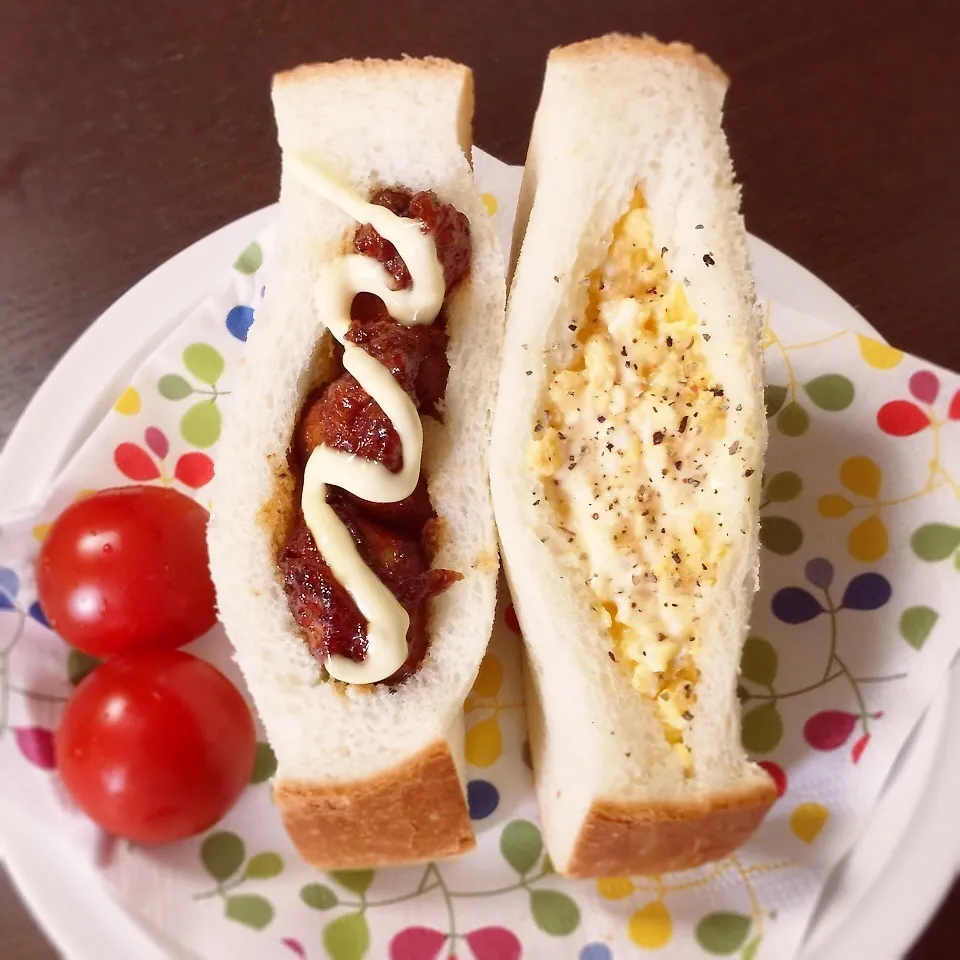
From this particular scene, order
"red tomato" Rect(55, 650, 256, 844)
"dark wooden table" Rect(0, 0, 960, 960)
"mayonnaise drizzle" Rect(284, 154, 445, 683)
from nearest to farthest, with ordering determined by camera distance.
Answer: "mayonnaise drizzle" Rect(284, 154, 445, 683)
"red tomato" Rect(55, 650, 256, 844)
"dark wooden table" Rect(0, 0, 960, 960)

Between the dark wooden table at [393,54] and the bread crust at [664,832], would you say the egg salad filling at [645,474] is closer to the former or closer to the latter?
the bread crust at [664,832]

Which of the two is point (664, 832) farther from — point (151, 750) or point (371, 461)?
point (151, 750)

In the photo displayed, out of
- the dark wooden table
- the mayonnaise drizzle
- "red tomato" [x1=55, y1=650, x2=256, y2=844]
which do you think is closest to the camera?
the mayonnaise drizzle

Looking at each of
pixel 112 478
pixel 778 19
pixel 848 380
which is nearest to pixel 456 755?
pixel 112 478

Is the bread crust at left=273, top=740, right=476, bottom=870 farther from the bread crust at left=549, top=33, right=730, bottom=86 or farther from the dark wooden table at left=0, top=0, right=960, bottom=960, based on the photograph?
the dark wooden table at left=0, top=0, right=960, bottom=960

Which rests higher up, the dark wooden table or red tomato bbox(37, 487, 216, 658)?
the dark wooden table

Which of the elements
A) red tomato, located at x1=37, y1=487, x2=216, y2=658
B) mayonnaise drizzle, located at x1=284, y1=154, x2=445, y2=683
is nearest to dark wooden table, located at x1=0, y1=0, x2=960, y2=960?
red tomato, located at x1=37, y1=487, x2=216, y2=658

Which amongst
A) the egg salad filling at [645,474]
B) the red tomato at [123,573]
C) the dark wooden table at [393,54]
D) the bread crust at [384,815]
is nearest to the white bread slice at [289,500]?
the bread crust at [384,815]

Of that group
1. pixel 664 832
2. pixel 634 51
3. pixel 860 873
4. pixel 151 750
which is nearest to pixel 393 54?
pixel 634 51
